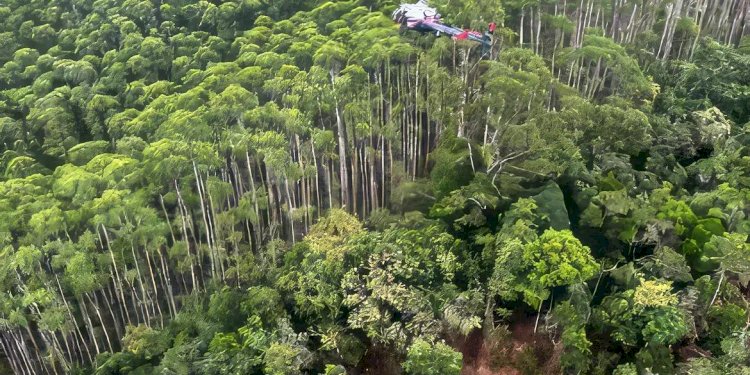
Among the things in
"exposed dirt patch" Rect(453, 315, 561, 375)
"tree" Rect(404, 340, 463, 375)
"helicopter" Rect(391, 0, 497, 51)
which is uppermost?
"helicopter" Rect(391, 0, 497, 51)

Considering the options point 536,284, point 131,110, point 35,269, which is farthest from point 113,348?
point 536,284

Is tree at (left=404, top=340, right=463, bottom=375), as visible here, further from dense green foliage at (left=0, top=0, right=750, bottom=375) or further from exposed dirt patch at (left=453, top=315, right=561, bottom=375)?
exposed dirt patch at (left=453, top=315, right=561, bottom=375)

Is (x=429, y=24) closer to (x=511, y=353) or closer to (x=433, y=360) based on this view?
(x=511, y=353)

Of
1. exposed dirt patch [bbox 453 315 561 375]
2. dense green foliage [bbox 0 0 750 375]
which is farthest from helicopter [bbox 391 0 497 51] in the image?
exposed dirt patch [bbox 453 315 561 375]

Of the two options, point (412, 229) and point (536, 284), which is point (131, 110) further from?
point (536, 284)

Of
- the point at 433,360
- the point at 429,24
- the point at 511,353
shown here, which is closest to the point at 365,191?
the point at 429,24

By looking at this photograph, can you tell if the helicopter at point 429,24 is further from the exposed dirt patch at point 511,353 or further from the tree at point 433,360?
the tree at point 433,360

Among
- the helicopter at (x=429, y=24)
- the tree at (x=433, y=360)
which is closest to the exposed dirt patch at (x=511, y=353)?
the tree at (x=433, y=360)

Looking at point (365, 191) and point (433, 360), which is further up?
point (365, 191)
